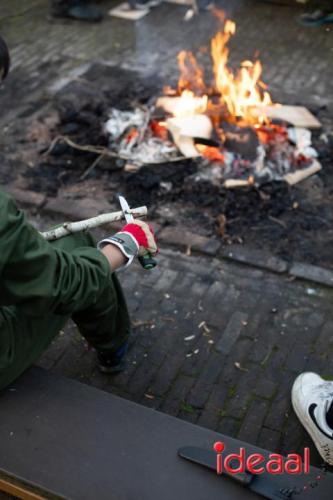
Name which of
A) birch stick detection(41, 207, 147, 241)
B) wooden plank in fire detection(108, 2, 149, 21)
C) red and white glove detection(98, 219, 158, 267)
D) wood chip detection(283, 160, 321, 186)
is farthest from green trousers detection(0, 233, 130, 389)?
wooden plank in fire detection(108, 2, 149, 21)

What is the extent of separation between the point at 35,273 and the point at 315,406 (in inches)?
75.0

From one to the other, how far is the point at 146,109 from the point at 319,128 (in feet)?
6.40

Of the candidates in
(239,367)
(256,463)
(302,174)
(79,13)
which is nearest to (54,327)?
(256,463)

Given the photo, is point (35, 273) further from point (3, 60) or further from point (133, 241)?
point (3, 60)

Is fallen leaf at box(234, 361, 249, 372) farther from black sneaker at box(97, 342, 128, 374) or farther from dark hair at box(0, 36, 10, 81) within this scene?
dark hair at box(0, 36, 10, 81)

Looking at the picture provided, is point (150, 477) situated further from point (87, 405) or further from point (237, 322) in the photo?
point (237, 322)

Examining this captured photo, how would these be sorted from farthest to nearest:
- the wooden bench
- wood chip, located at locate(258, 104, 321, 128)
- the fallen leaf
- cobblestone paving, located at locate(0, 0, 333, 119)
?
cobblestone paving, located at locate(0, 0, 333, 119) < wood chip, located at locate(258, 104, 321, 128) < the fallen leaf < the wooden bench

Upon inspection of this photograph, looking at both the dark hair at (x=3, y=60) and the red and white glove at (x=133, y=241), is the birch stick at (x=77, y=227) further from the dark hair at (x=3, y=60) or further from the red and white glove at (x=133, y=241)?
the dark hair at (x=3, y=60)

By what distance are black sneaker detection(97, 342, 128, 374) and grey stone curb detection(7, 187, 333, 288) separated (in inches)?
50.6

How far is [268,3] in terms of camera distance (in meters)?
9.98

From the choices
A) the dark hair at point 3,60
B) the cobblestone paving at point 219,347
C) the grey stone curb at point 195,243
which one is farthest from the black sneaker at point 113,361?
the dark hair at point 3,60

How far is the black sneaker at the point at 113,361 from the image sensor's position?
354cm

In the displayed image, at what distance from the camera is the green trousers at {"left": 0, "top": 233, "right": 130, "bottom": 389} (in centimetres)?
271

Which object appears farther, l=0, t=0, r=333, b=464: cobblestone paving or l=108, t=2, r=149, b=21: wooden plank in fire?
l=108, t=2, r=149, b=21: wooden plank in fire
